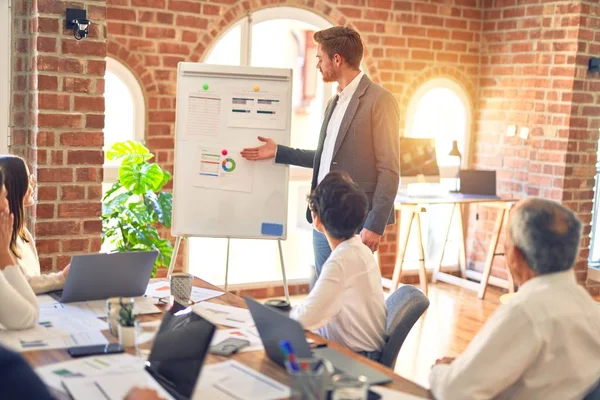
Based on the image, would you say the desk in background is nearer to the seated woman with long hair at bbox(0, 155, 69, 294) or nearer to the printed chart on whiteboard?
the printed chart on whiteboard

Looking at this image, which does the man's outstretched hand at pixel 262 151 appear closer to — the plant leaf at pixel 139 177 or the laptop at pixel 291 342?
the plant leaf at pixel 139 177

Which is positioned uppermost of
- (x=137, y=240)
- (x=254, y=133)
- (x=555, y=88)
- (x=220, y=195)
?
(x=555, y=88)

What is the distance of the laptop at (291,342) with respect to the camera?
1.83 m

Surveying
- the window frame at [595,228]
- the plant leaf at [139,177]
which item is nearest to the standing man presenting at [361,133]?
the plant leaf at [139,177]

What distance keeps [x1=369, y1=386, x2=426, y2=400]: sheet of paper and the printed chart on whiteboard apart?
236cm

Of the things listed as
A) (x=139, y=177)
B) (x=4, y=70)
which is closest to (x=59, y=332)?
(x=4, y=70)

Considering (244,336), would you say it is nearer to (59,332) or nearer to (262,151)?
(59,332)

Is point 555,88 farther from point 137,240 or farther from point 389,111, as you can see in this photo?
point 137,240

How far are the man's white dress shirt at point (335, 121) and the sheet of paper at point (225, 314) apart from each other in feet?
Result: 3.69

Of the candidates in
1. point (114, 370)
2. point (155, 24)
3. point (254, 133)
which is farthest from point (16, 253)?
point (155, 24)

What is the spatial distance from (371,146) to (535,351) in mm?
1894

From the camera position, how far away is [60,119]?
12.6ft

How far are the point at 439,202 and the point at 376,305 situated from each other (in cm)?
319

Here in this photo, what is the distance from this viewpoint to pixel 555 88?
603 centimetres
